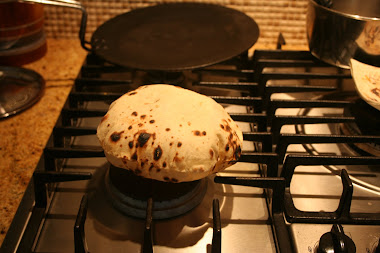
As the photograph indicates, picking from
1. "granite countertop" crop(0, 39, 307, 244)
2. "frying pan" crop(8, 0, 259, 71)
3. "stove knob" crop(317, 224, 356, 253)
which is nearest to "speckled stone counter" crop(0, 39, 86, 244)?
"granite countertop" crop(0, 39, 307, 244)

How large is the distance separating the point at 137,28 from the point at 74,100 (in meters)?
0.26

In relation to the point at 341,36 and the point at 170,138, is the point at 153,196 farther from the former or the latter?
the point at 341,36

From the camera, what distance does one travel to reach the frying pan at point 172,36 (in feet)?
2.63

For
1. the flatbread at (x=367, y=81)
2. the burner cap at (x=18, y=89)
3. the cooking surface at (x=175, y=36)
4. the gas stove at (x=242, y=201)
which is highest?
the cooking surface at (x=175, y=36)

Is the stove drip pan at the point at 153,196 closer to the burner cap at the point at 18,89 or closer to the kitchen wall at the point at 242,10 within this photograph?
the burner cap at the point at 18,89

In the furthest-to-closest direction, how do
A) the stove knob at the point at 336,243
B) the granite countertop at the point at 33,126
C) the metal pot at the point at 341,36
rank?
the metal pot at the point at 341,36 < the granite countertop at the point at 33,126 < the stove knob at the point at 336,243

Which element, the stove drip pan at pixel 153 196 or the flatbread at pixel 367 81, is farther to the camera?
the flatbread at pixel 367 81

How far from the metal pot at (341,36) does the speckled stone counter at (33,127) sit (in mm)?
578

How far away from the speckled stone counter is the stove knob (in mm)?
459

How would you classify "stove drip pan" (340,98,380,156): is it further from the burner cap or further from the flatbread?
the burner cap

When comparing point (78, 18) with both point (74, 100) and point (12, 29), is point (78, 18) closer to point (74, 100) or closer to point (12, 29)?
point (12, 29)

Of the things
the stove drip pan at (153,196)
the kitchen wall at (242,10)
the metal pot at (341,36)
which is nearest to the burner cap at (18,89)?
the kitchen wall at (242,10)

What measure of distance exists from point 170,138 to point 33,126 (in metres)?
0.38

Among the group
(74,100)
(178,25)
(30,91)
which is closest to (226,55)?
(178,25)
